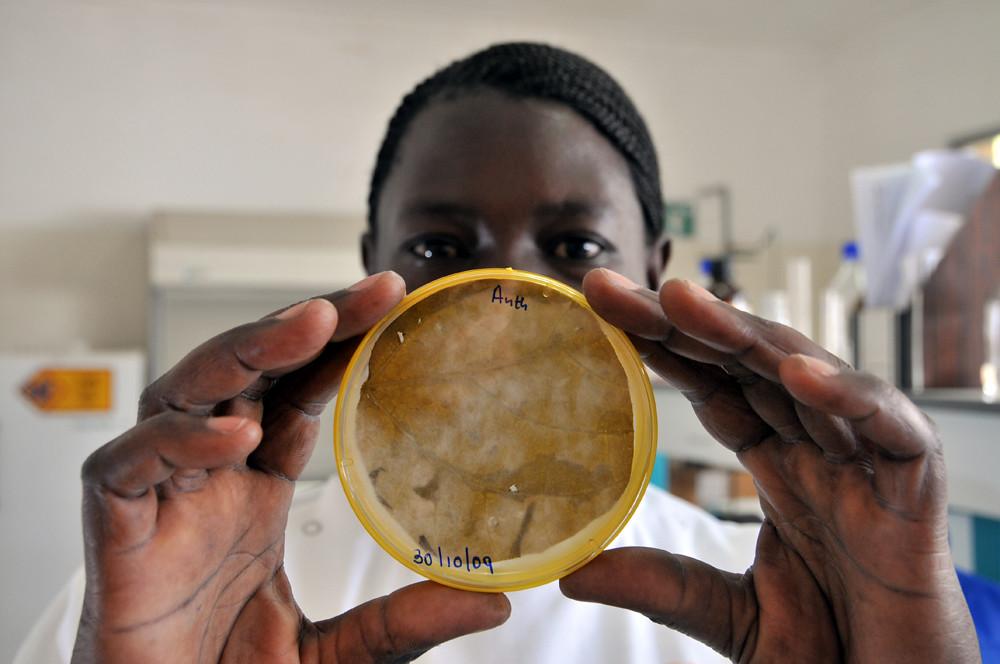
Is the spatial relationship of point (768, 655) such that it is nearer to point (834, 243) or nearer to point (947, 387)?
point (947, 387)

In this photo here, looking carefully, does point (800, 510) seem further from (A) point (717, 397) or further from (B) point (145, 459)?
(B) point (145, 459)

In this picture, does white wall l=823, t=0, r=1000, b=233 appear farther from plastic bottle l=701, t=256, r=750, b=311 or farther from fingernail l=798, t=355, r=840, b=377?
fingernail l=798, t=355, r=840, b=377

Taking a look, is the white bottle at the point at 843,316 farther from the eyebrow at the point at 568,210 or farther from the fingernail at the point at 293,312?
the fingernail at the point at 293,312

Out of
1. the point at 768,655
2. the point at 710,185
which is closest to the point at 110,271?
the point at 710,185

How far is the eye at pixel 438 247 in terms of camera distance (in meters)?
0.82

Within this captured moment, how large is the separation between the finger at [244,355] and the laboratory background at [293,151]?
1842 mm

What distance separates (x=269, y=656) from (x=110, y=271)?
2993 mm

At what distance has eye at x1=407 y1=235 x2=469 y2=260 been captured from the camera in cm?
82

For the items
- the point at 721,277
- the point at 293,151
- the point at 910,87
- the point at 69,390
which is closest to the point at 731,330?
the point at 721,277

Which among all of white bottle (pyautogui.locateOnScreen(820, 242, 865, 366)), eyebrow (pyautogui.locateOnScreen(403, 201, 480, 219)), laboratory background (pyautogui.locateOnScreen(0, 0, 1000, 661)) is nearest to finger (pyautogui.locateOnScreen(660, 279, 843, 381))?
eyebrow (pyautogui.locateOnScreen(403, 201, 480, 219))

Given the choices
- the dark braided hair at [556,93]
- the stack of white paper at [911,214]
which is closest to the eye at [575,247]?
the dark braided hair at [556,93]

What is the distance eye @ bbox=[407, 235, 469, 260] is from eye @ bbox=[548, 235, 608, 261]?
0.10m

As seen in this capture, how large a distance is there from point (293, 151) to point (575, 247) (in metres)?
2.73

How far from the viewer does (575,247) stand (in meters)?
0.81
